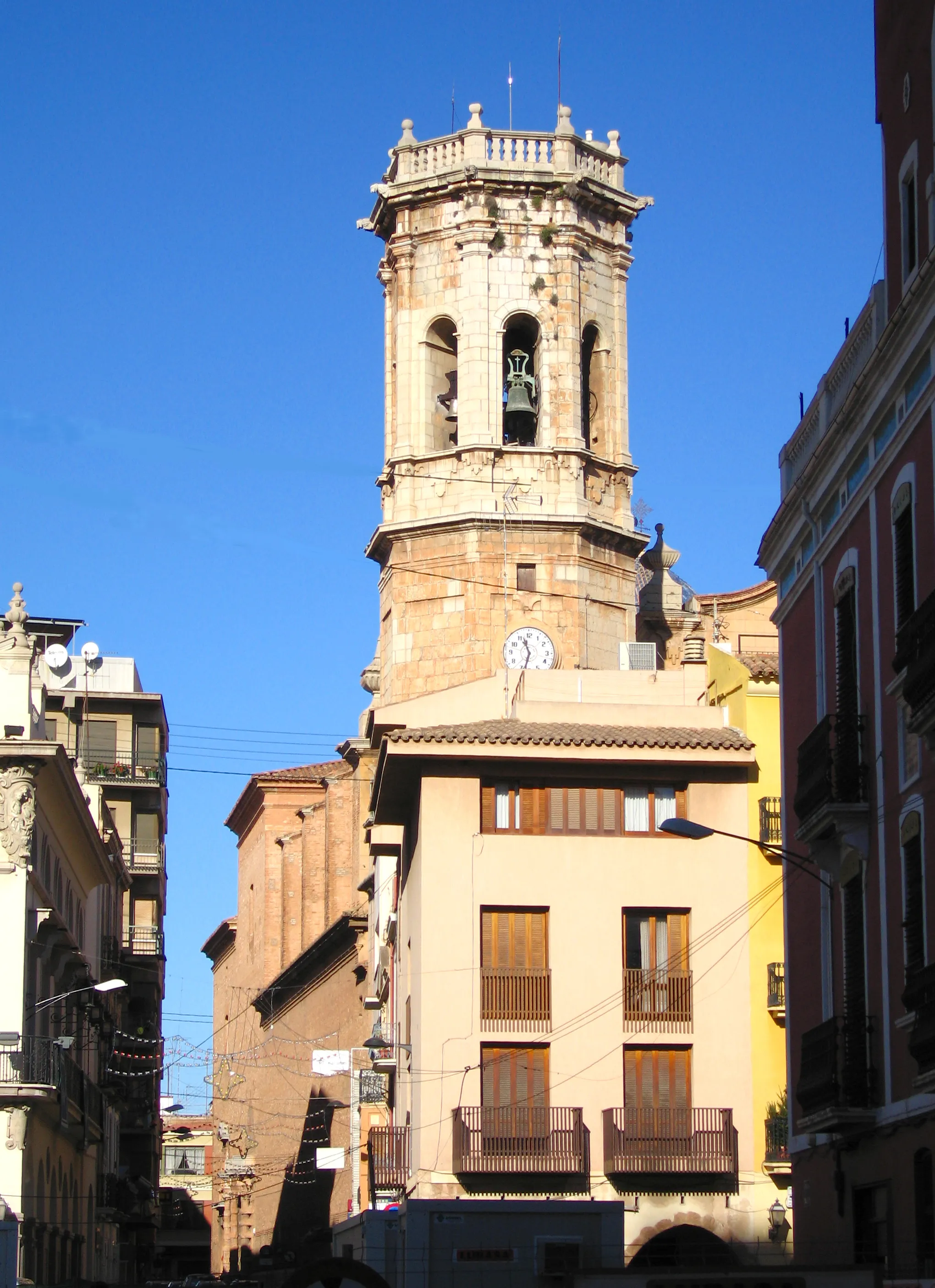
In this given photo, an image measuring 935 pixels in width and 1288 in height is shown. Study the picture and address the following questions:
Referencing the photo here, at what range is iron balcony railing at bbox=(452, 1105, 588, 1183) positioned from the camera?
39.2 metres

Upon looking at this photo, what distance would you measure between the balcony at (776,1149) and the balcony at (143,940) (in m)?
43.3

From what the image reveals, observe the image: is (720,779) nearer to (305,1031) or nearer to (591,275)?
(591,275)

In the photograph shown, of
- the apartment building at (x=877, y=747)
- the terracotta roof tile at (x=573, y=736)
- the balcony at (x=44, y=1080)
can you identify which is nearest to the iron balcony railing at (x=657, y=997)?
the terracotta roof tile at (x=573, y=736)

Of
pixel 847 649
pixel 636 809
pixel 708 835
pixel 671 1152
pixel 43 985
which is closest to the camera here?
pixel 708 835

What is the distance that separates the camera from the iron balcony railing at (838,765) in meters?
26.5

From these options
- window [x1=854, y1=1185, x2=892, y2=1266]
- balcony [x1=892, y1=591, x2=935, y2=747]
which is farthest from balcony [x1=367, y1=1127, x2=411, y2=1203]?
balcony [x1=892, y1=591, x2=935, y2=747]

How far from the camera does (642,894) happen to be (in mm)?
41531

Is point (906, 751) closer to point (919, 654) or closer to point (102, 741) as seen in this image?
point (919, 654)

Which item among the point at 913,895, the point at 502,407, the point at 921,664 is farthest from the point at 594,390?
the point at 921,664

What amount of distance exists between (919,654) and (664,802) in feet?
67.9

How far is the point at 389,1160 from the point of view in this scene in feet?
137

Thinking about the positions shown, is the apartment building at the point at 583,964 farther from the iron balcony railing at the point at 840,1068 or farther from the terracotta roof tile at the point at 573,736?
the iron balcony railing at the point at 840,1068

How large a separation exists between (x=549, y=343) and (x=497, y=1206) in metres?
33.2

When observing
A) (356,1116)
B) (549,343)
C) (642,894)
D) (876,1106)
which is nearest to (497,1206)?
(876,1106)
